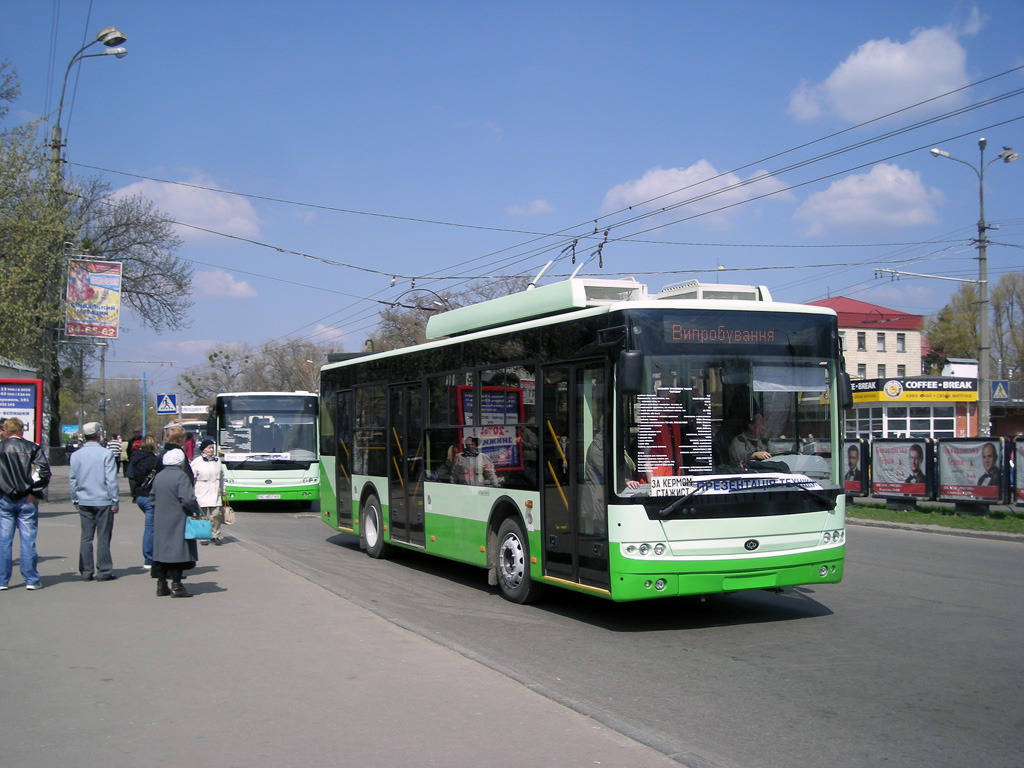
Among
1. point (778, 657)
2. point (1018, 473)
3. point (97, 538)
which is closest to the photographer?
point (778, 657)

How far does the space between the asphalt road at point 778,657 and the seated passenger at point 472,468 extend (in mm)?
1356

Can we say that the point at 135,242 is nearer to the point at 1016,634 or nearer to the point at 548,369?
the point at 548,369

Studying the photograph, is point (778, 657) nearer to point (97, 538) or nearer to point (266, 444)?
point (97, 538)

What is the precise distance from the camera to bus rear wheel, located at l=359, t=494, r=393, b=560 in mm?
13961

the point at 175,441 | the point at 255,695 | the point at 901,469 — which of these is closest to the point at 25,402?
the point at 175,441

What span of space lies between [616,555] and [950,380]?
40580 millimetres

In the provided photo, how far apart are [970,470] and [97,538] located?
55.4 ft

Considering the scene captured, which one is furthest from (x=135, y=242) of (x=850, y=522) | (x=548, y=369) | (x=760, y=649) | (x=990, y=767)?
(x=990, y=767)

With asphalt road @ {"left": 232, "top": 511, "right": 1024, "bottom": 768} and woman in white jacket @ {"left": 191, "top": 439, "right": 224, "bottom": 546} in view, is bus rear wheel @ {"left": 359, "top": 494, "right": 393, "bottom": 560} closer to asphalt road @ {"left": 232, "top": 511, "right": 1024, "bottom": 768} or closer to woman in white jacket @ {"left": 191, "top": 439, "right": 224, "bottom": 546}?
asphalt road @ {"left": 232, "top": 511, "right": 1024, "bottom": 768}

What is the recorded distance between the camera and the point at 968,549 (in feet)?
48.7

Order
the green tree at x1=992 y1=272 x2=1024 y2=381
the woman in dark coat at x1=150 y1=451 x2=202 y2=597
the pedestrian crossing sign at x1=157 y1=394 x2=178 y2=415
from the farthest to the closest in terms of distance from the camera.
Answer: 1. the green tree at x1=992 y1=272 x2=1024 y2=381
2. the pedestrian crossing sign at x1=157 y1=394 x2=178 y2=415
3. the woman in dark coat at x1=150 y1=451 x2=202 y2=597

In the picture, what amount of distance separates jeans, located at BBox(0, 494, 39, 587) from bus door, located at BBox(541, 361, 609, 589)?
5709mm

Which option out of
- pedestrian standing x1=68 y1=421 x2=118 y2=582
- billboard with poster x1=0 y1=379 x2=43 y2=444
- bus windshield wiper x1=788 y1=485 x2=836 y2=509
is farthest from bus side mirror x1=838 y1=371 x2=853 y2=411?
billboard with poster x1=0 y1=379 x2=43 y2=444

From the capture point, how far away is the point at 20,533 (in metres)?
9.91
